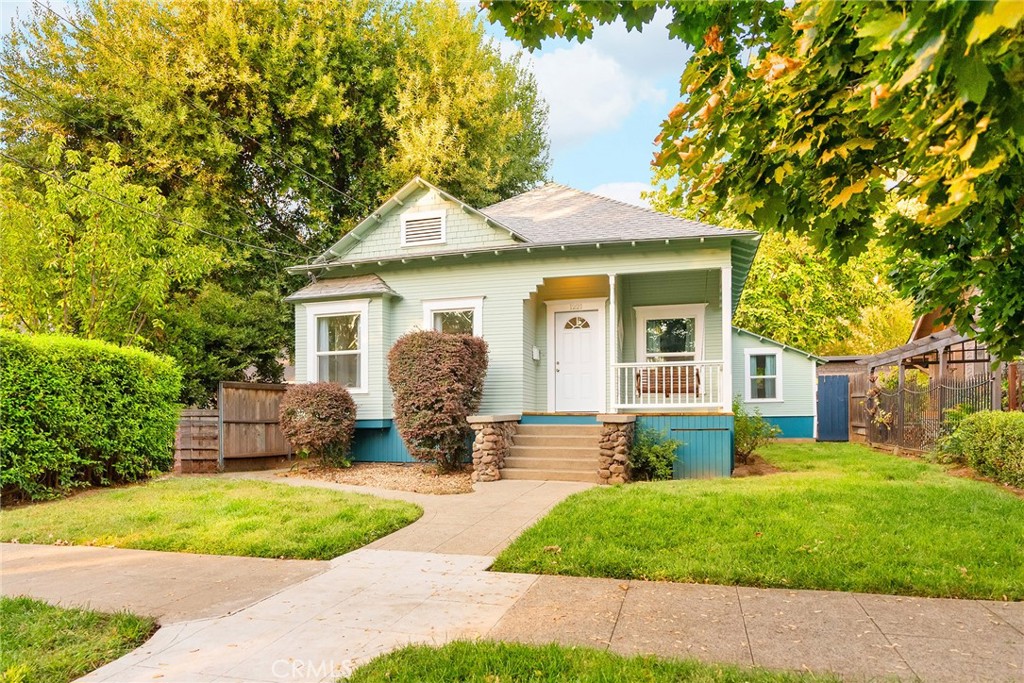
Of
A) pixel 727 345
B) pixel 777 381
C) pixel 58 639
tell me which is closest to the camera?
pixel 58 639

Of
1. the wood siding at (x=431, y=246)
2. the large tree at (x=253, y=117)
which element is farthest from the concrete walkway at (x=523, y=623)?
the large tree at (x=253, y=117)

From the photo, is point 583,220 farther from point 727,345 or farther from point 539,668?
point 539,668

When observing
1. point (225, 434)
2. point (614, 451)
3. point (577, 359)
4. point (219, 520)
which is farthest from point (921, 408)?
point (225, 434)

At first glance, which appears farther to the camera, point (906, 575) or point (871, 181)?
point (906, 575)

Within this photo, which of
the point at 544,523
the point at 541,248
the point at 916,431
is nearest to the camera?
the point at 544,523

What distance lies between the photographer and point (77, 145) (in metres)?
16.9

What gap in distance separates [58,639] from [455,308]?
30.0 feet

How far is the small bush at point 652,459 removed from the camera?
9383mm

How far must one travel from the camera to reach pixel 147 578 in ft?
15.7

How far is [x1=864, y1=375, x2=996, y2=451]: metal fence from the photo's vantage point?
418 inches

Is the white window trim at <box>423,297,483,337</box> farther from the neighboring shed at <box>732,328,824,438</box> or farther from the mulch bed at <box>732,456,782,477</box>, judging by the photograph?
the neighboring shed at <box>732,328,824,438</box>

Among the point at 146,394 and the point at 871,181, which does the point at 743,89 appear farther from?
the point at 146,394

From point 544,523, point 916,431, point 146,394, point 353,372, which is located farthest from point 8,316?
point 916,431

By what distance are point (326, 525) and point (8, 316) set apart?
9.54m
